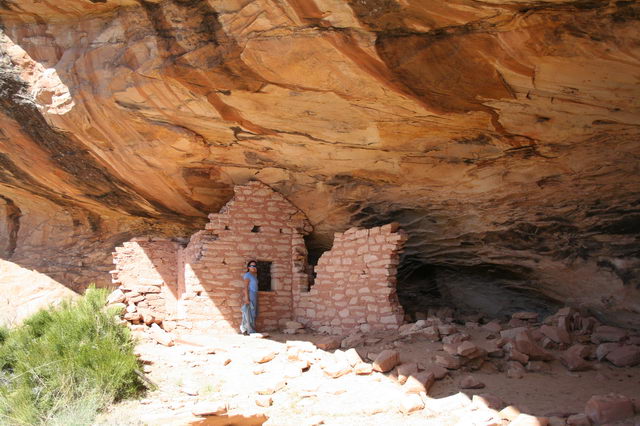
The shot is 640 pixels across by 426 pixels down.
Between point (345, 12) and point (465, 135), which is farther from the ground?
point (345, 12)

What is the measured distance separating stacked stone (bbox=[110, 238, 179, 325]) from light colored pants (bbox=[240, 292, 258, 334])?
2.87 feet

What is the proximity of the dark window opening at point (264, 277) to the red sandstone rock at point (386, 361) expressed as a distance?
288cm

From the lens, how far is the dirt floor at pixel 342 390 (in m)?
4.11

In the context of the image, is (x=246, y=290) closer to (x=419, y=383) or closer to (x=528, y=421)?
(x=419, y=383)

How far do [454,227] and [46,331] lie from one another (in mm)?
4351

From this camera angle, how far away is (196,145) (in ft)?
20.9

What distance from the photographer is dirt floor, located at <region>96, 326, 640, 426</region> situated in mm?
4113

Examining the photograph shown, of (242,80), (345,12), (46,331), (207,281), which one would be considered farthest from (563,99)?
(46,331)

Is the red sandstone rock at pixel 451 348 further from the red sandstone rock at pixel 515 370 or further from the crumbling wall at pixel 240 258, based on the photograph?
the crumbling wall at pixel 240 258

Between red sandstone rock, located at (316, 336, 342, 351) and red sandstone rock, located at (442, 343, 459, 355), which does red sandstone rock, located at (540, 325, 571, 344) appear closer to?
red sandstone rock, located at (442, 343, 459, 355)

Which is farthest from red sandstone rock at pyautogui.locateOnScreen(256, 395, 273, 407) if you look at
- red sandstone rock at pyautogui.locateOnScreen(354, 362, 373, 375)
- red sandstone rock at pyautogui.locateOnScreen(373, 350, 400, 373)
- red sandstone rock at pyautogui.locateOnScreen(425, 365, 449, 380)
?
red sandstone rock at pyautogui.locateOnScreen(425, 365, 449, 380)

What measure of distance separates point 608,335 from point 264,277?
13.1 feet

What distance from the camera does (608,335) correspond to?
17.5 ft

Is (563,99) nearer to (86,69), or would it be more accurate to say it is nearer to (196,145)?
(196,145)
